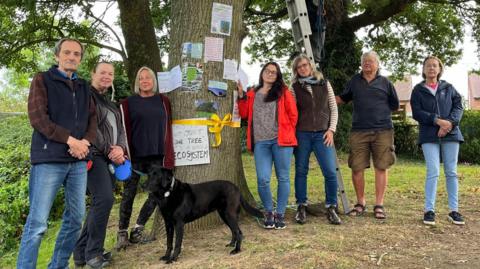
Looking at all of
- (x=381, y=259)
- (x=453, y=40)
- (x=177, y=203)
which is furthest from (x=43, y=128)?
(x=453, y=40)

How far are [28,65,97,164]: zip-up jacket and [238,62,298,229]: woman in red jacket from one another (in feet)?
6.79

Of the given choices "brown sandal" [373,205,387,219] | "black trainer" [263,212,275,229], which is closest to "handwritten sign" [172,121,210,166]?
"black trainer" [263,212,275,229]

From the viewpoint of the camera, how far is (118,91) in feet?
41.0

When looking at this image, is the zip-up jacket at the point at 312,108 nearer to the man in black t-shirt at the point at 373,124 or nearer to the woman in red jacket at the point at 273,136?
the woman in red jacket at the point at 273,136

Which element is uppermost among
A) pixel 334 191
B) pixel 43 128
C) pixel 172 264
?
pixel 43 128

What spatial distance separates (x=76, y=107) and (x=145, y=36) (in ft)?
19.1

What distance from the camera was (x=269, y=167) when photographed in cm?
540

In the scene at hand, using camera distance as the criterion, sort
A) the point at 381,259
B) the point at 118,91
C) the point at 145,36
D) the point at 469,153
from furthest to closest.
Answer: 1. the point at 469,153
2. the point at 118,91
3. the point at 145,36
4. the point at 381,259

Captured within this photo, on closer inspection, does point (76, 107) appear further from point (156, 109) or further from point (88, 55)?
point (88, 55)

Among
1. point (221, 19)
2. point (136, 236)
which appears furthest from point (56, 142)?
point (221, 19)

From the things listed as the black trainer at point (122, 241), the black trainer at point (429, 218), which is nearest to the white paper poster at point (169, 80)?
the black trainer at point (122, 241)

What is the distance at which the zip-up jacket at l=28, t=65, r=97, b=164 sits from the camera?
3818 mm

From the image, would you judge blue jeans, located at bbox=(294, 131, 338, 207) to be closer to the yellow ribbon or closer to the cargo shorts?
the cargo shorts

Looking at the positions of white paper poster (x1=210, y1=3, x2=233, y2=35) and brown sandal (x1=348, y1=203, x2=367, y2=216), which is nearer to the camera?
white paper poster (x1=210, y1=3, x2=233, y2=35)
